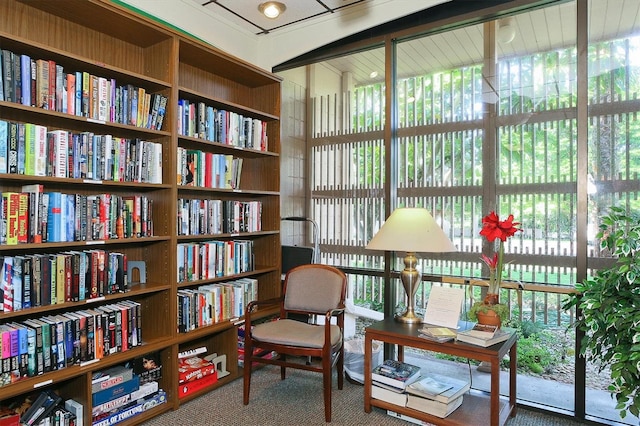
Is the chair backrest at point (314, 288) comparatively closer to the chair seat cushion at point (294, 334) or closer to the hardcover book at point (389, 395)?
the chair seat cushion at point (294, 334)

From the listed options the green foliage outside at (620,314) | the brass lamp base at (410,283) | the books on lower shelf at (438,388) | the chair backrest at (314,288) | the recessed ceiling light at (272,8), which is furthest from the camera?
the recessed ceiling light at (272,8)

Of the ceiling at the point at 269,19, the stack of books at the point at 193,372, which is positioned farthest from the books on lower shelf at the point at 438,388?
the ceiling at the point at 269,19

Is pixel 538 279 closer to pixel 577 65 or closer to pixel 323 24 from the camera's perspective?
pixel 577 65

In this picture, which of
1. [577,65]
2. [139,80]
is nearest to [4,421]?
[139,80]

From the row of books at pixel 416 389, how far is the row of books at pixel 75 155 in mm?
1915

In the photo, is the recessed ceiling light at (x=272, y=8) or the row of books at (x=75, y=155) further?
the recessed ceiling light at (x=272, y=8)

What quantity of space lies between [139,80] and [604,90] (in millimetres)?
2822

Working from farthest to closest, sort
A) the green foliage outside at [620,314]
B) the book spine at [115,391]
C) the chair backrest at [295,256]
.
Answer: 1. the chair backrest at [295,256]
2. the book spine at [115,391]
3. the green foliage outside at [620,314]

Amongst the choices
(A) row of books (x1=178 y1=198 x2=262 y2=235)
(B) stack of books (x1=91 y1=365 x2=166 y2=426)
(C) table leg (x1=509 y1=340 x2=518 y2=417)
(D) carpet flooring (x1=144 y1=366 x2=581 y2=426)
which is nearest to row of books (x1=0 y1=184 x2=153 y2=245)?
(A) row of books (x1=178 y1=198 x2=262 y2=235)

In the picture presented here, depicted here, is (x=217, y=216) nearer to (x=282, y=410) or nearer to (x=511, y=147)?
(x=282, y=410)

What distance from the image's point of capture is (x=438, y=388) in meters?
2.41

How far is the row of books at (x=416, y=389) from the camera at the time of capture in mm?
2332

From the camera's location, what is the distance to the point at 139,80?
2459 mm

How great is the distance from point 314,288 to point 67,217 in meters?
1.65
